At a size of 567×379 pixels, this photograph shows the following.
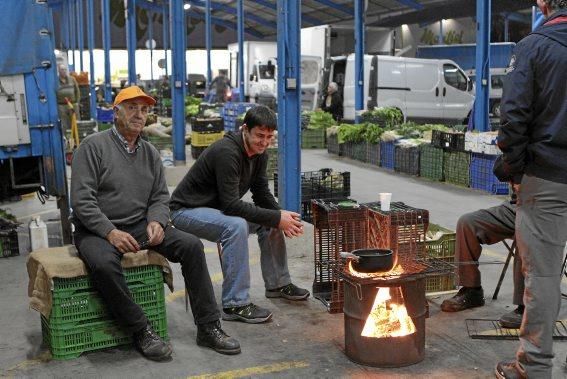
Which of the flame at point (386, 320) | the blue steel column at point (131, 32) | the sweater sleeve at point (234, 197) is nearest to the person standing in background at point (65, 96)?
the sweater sleeve at point (234, 197)

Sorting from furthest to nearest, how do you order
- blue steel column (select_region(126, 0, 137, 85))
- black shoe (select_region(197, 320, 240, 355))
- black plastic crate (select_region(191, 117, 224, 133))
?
blue steel column (select_region(126, 0, 137, 85)) → black plastic crate (select_region(191, 117, 224, 133)) → black shoe (select_region(197, 320, 240, 355))

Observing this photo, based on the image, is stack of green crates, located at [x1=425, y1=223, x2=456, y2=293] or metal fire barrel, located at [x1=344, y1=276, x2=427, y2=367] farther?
stack of green crates, located at [x1=425, y1=223, x2=456, y2=293]

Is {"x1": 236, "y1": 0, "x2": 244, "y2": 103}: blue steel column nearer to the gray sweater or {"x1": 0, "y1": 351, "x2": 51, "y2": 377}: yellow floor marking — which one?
the gray sweater

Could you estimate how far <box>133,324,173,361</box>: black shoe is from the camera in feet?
13.8

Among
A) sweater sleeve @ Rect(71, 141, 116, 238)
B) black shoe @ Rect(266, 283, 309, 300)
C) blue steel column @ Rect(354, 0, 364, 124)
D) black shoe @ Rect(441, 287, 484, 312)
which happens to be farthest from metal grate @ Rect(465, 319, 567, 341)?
blue steel column @ Rect(354, 0, 364, 124)

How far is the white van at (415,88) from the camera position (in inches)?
698

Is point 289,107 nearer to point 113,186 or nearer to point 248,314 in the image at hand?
point 248,314

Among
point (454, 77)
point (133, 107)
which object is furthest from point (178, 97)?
point (454, 77)

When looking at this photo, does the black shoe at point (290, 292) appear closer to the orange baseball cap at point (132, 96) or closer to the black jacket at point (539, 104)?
the orange baseball cap at point (132, 96)

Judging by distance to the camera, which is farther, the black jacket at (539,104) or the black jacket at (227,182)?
the black jacket at (227,182)

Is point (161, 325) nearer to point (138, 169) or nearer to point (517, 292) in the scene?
point (138, 169)

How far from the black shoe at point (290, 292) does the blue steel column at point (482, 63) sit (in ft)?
24.5

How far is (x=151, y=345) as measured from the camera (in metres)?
4.24

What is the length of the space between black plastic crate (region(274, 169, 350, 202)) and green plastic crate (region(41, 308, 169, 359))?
4166mm
